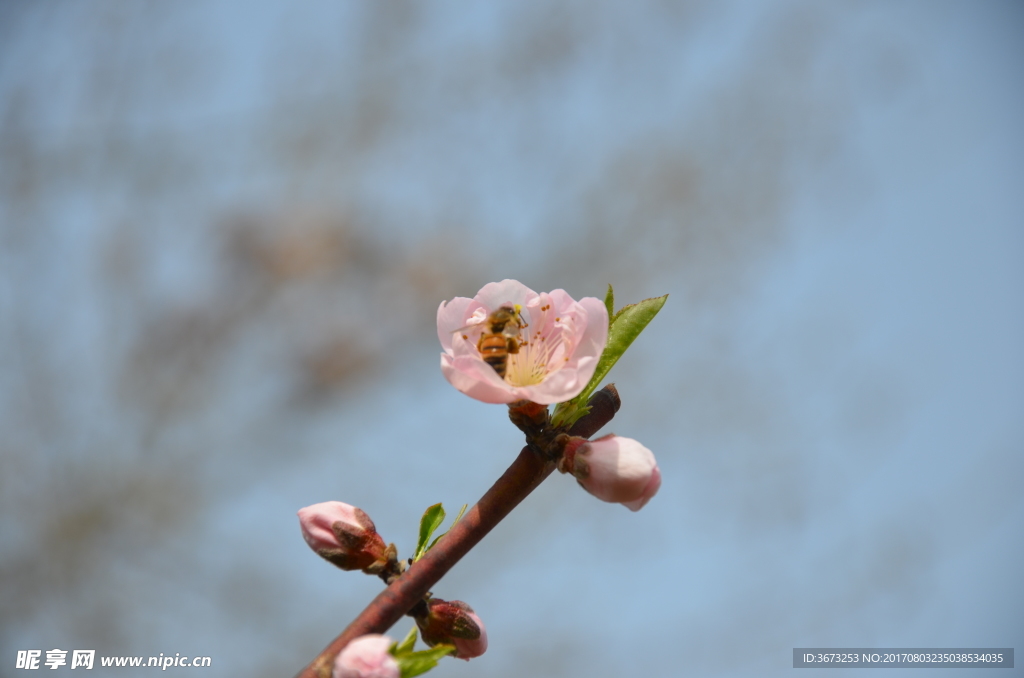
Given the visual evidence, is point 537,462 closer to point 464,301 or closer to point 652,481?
point 652,481

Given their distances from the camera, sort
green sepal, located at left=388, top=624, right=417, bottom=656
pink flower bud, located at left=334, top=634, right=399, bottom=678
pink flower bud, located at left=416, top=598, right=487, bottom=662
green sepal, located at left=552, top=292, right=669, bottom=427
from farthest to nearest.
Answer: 1. green sepal, located at left=552, top=292, right=669, bottom=427
2. pink flower bud, located at left=416, top=598, right=487, bottom=662
3. green sepal, located at left=388, top=624, right=417, bottom=656
4. pink flower bud, located at left=334, top=634, right=399, bottom=678

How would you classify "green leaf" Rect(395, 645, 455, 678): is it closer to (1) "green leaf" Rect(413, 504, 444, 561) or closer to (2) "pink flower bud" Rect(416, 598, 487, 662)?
(2) "pink flower bud" Rect(416, 598, 487, 662)

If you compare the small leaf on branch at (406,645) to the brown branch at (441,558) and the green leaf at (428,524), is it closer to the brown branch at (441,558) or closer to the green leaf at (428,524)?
the brown branch at (441,558)

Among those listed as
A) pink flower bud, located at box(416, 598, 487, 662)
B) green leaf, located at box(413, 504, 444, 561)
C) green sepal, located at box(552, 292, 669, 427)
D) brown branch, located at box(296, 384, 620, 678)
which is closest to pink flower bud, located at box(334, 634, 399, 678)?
brown branch, located at box(296, 384, 620, 678)

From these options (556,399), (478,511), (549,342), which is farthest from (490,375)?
(549,342)

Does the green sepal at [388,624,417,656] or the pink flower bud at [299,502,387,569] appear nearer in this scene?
the green sepal at [388,624,417,656]

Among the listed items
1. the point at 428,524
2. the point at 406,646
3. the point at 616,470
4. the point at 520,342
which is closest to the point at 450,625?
the point at 406,646

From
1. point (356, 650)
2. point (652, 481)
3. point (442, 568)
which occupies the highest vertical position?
point (652, 481)
